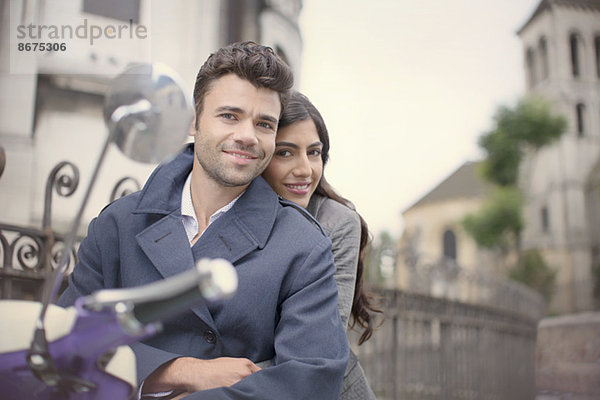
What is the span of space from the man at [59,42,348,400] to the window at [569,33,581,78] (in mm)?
28078

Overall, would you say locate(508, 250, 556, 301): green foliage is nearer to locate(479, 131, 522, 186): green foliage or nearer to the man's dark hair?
locate(479, 131, 522, 186): green foliage

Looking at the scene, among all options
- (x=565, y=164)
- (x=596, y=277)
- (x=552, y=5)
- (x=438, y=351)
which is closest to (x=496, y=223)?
(x=596, y=277)

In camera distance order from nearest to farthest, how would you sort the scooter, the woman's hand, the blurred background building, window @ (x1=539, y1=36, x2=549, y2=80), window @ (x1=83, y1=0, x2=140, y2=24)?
1. the scooter
2. the woman's hand
3. window @ (x1=83, y1=0, x2=140, y2=24)
4. the blurred background building
5. window @ (x1=539, y1=36, x2=549, y2=80)

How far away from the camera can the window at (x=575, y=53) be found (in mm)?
26073

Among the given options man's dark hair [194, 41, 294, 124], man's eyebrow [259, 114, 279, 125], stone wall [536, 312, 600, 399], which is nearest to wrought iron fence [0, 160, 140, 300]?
man's dark hair [194, 41, 294, 124]

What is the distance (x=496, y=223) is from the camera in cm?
2653

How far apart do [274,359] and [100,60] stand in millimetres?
1104

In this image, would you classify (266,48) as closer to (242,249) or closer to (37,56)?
(242,249)

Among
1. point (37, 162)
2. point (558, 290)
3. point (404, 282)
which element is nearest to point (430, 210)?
point (558, 290)

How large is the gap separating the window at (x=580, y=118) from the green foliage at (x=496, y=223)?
5.46m

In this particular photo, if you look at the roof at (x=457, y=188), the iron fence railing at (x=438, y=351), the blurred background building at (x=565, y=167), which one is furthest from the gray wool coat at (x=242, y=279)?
the roof at (x=457, y=188)

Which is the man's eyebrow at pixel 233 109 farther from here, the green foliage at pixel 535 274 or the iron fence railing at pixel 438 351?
the green foliage at pixel 535 274

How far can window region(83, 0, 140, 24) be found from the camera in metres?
1.63

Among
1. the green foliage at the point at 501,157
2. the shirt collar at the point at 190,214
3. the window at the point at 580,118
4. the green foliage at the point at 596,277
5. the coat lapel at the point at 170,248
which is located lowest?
the coat lapel at the point at 170,248
